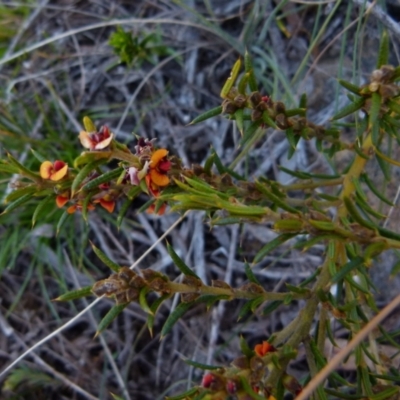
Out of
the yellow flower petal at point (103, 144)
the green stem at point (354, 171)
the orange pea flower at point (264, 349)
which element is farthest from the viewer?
the green stem at point (354, 171)

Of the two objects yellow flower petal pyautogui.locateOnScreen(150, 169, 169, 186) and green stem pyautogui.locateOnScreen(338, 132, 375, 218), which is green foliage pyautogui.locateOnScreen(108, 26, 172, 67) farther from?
yellow flower petal pyautogui.locateOnScreen(150, 169, 169, 186)

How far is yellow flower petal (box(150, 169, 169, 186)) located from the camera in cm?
123

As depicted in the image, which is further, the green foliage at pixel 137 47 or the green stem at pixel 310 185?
the green foliage at pixel 137 47

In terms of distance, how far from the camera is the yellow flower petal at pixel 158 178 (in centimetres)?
123

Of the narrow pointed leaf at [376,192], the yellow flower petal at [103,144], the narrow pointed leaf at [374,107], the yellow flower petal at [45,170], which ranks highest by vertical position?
the narrow pointed leaf at [374,107]

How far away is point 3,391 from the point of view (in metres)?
2.45

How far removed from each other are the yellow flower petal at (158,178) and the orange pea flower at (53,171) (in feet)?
0.69

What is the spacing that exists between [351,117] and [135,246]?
1.16 metres

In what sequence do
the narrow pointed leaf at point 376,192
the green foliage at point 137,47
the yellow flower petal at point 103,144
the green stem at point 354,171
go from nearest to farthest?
the yellow flower petal at point 103,144 → the narrow pointed leaf at point 376,192 → the green stem at point 354,171 → the green foliage at point 137,47

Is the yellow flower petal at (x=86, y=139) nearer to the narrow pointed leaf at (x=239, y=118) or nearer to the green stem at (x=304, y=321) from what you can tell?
the narrow pointed leaf at (x=239, y=118)

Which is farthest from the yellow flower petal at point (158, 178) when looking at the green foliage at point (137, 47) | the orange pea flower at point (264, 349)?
the green foliage at point (137, 47)

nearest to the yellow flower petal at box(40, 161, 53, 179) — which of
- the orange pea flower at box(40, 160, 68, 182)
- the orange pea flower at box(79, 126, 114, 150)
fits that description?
the orange pea flower at box(40, 160, 68, 182)

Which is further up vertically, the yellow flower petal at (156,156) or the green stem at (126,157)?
the yellow flower petal at (156,156)

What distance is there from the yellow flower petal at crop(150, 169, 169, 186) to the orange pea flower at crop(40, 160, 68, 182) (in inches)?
8.3
